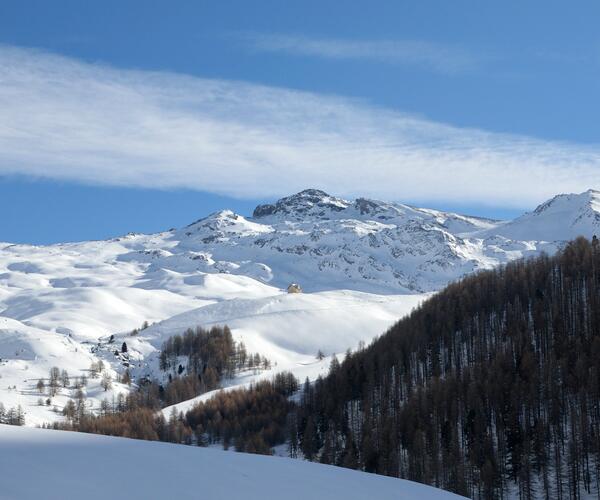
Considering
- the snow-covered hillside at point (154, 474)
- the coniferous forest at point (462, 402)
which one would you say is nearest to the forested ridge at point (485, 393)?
the coniferous forest at point (462, 402)

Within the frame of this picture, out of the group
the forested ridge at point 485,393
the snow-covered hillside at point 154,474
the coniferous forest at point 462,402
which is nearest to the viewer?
the snow-covered hillside at point 154,474

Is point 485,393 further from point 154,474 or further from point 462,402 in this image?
point 154,474

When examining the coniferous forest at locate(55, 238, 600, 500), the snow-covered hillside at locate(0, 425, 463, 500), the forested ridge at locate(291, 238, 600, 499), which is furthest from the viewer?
the coniferous forest at locate(55, 238, 600, 500)

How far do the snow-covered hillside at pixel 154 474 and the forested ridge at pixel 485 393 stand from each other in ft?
277

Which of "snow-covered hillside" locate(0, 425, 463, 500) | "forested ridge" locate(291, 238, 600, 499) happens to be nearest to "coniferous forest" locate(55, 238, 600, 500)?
"forested ridge" locate(291, 238, 600, 499)

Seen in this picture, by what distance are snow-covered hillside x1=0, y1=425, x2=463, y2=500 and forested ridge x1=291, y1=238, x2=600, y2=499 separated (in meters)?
84.5

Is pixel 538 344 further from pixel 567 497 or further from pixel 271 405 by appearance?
pixel 271 405

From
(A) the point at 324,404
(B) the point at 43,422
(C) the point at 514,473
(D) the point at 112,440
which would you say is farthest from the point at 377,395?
(D) the point at 112,440

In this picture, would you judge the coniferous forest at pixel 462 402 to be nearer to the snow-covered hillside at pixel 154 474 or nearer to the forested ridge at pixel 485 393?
the forested ridge at pixel 485 393

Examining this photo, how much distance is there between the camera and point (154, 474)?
2658cm

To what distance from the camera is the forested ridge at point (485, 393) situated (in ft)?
375

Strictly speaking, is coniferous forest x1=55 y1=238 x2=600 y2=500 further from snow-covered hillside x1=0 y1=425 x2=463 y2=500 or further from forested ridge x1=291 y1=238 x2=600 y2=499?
snow-covered hillside x1=0 y1=425 x2=463 y2=500

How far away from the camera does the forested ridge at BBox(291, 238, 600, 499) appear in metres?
114

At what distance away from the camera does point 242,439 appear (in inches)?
5728
